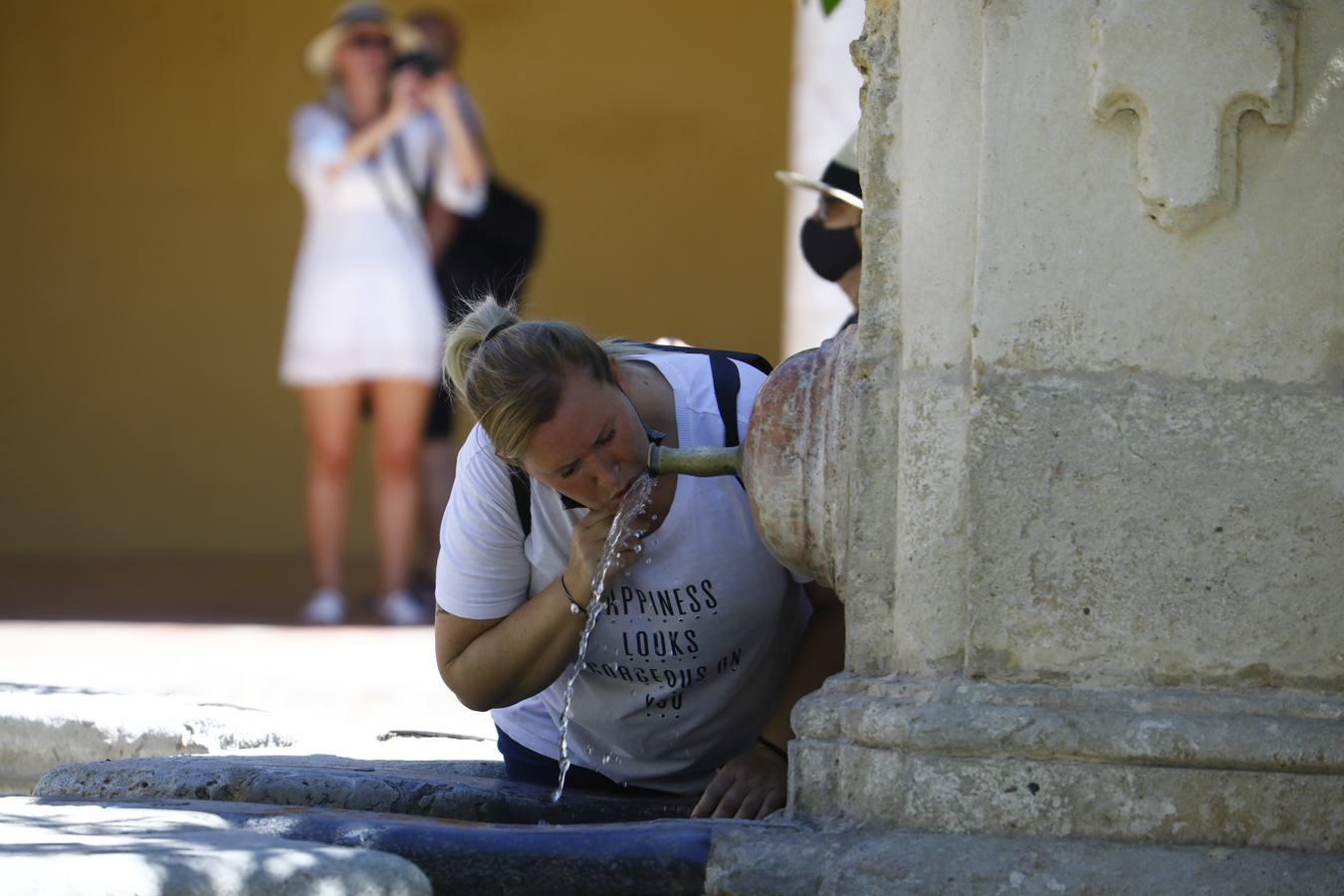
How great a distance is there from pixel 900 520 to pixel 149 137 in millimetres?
8997

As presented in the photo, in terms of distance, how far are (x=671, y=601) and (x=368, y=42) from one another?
244 inches

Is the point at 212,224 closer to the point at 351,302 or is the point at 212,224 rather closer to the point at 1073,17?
the point at 351,302

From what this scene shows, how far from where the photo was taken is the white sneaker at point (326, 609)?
811cm

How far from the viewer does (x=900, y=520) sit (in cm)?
239

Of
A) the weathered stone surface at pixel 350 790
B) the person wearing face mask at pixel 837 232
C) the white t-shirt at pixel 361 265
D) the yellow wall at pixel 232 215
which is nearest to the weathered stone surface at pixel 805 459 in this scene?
the weathered stone surface at pixel 350 790

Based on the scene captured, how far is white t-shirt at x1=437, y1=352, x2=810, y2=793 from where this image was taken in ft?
9.40

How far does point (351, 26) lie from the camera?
8.54m

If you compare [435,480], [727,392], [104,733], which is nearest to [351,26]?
[435,480]

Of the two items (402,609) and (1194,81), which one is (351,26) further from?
(1194,81)

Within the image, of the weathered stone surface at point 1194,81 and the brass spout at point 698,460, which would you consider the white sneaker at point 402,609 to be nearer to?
the brass spout at point 698,460

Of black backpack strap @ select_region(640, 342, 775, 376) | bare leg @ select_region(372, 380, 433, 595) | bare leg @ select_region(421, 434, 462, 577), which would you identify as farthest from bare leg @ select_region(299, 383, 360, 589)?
black backpack strap @ select_region(640, 342, 775, 376)

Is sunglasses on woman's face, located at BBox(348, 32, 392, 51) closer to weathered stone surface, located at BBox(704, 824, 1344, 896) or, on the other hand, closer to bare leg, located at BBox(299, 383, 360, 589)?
bare leg, located at BBox(299, 383, 360, 589)

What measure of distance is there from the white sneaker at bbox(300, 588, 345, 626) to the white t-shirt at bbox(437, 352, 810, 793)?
17.1ft

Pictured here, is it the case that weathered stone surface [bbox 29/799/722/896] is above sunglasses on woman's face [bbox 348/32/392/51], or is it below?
below
